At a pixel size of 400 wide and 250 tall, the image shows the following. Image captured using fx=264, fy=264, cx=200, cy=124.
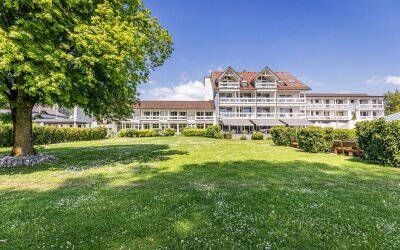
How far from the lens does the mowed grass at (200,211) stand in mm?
4946

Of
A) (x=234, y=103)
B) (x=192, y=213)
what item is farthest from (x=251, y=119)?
(x=192, y=213)

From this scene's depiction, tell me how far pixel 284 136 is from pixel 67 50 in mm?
22960

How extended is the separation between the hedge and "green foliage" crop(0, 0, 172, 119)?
17115 mm

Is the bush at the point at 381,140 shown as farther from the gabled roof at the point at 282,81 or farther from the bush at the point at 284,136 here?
the gabled roof at the point at 282,81

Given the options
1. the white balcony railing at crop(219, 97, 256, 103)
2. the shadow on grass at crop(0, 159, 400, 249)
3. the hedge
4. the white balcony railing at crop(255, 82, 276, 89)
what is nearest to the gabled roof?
the white balcony railing at crop(255, 82, 276, 89)

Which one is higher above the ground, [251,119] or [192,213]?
[251,119]

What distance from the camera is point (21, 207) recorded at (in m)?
6.92

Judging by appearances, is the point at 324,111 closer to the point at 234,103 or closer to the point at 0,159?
the point at 234,103

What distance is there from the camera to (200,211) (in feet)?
21.1

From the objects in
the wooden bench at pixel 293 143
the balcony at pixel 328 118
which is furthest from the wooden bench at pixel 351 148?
the balcony at pixel 328 118

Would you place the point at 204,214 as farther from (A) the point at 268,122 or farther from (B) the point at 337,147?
(A) the point at 268,122

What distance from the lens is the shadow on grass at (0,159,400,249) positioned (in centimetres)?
494

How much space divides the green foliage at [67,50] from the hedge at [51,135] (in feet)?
56.2

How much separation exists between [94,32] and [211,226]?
1128cm
